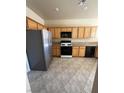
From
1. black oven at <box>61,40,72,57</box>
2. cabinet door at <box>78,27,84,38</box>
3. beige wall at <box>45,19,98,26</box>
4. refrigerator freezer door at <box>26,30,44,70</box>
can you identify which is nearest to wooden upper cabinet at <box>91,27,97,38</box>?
beige wall at <box>45,19,98,26</box>

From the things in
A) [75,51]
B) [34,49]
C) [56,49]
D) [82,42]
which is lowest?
[75,51]

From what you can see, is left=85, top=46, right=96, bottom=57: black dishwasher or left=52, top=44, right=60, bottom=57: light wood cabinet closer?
left=85, top=46, right=96, bottom=57: black dishwasher

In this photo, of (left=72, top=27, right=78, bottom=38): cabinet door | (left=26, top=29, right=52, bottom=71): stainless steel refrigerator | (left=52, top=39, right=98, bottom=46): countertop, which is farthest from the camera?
(left=52, top=39, right=98, bottom=46): countertop

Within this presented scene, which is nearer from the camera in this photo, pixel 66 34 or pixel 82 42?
pixel 66 34

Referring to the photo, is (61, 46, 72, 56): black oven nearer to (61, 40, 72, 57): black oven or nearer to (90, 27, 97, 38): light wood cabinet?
(61, 40, 72, 57): black oven

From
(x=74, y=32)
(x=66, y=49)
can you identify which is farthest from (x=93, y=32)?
(x=66, y=49)

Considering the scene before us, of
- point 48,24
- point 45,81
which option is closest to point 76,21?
point 48,24

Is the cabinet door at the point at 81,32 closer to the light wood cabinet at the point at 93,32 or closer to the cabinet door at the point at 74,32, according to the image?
the cabinet door at the point at 74,32

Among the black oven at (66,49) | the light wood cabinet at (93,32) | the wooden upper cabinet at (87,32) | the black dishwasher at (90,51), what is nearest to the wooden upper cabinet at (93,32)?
the light wood cabinet at (93,32)

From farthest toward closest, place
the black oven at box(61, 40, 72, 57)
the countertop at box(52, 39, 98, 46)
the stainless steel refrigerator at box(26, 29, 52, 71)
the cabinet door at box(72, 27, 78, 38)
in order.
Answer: the countertop at box(52, 39, 98, 46)
the cabinet door at box(72, 27, 78, 38)
the black oven at box(61, 40, 72, 57)
the stainless steel refrigerator at box(26, 29, 52, 71)

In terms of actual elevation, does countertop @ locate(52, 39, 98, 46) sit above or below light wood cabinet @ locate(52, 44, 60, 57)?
above

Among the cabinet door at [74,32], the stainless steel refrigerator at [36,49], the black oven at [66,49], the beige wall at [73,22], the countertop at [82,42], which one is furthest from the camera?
the beige wall at [73,22]

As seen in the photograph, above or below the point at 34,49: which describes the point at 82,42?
above

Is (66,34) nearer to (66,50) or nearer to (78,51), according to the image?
(66,50)
